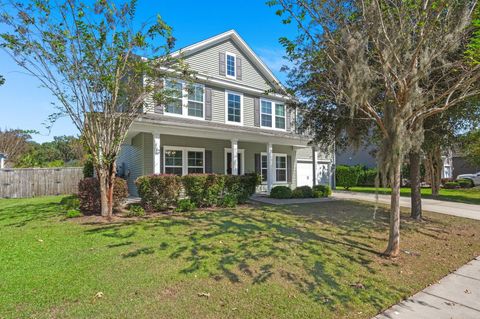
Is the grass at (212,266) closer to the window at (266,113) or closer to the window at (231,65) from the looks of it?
the window at (266,113)

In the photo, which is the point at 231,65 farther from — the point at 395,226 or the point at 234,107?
the point at 395,226

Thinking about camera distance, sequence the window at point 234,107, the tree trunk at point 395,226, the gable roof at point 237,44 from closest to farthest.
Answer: the tree trunk at point 395,226 < the gable roof at point 237,44 < the window at point 234,107

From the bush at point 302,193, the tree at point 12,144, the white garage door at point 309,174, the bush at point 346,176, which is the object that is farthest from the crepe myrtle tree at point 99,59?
the tree at point 12,144

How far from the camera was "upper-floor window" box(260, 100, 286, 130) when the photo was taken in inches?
663

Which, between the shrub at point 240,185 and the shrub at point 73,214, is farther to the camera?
the shrub at point 240,185

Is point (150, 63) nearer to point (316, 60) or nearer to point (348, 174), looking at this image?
point (316, 60)

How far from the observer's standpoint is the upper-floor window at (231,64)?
15727mm

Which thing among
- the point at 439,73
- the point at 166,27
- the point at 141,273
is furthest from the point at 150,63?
the point at 439,73

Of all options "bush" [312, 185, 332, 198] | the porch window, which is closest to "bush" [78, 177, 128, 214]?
the porch window

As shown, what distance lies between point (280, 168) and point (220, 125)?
5.75 m

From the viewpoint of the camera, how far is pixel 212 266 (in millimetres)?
4648

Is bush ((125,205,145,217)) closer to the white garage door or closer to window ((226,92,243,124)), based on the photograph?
window ((226,92,243,124))

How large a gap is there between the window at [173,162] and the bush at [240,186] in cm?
380

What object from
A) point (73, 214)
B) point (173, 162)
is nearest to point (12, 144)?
point (173, 162)
